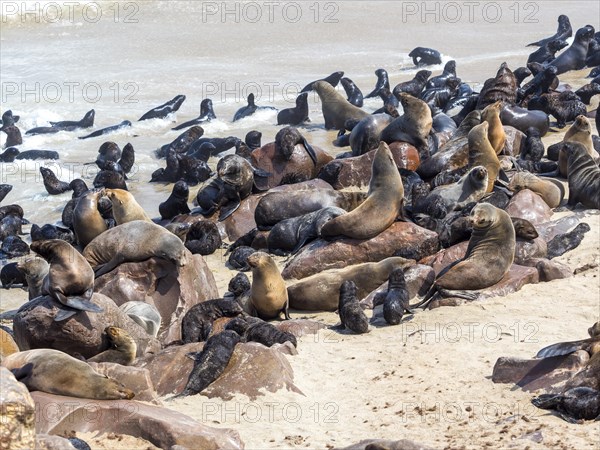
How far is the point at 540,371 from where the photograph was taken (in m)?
6.95

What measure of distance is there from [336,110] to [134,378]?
1096cm

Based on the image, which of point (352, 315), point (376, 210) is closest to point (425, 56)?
point (376, 210)

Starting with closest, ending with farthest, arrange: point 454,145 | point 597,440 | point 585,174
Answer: point 597,440, point 585,174, point 454,145

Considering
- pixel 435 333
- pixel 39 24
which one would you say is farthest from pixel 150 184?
pixel 39 24

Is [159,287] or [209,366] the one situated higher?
[209,366]

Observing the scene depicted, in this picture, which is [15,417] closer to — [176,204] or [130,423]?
[130,423]

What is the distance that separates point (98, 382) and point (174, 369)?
1194mm

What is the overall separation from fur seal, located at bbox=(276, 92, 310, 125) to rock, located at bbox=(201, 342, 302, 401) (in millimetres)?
10443

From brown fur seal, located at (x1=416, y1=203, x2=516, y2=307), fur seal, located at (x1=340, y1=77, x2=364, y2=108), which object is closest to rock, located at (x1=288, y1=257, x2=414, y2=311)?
brown fur seal, located at (x1=416, y1=203, x2=516, y2=307)

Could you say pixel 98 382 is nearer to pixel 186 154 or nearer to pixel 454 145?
pixel 454 145

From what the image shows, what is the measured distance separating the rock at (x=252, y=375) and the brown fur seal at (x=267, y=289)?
6.62 feet

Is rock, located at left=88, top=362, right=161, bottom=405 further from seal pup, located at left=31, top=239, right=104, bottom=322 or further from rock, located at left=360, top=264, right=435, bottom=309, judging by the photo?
rock, located at left=360, top=264, right=435, bottom=309

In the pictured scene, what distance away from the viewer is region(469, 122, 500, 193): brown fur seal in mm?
12031

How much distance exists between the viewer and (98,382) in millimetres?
6375
